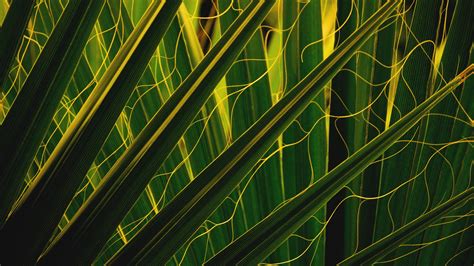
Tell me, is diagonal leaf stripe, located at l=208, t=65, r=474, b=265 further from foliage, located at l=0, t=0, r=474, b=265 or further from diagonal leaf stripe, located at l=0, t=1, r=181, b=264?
diagonal leaf stripe, located at l=0, t=1, r=181, b=264

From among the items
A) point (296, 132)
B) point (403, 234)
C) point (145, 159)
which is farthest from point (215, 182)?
point (296, 132)

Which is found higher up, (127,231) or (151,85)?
(151,85)

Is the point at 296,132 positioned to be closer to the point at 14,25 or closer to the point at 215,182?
the point at 215,182

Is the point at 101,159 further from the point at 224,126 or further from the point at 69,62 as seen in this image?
the point at 69,62

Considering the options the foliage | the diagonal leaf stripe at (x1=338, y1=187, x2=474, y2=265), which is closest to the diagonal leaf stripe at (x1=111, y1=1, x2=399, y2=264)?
the foliage

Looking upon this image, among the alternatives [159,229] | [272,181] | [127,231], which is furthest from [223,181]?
[127,231]

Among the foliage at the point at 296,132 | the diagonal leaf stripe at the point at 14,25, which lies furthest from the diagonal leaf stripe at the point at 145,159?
the diagonal leaf stripe at the point at 14,25

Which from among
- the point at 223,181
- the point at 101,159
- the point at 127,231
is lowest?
the point at 127,231
